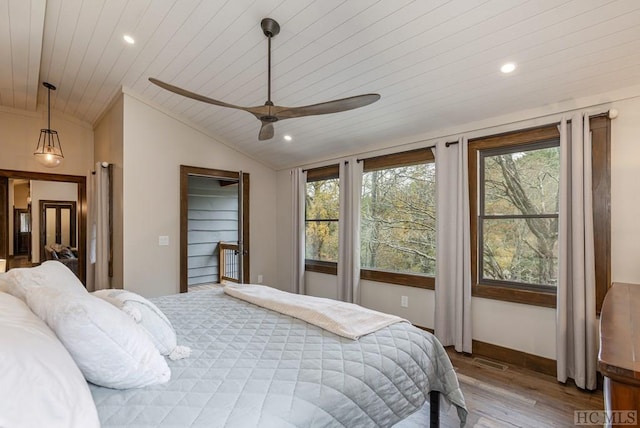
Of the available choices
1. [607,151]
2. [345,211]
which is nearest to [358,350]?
[607,151]

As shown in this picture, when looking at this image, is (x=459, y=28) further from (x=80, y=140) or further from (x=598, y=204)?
(x=80, y=140)

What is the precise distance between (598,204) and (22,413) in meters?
3.41

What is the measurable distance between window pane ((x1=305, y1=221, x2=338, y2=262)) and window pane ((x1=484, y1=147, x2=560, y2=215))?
2140 millimetres

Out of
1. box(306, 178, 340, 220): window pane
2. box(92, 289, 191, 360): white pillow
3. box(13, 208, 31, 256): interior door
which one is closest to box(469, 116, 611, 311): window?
box(306, 178, 340, 220): window pane

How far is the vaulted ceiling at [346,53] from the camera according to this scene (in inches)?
83.6

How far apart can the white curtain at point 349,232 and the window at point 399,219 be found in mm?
156

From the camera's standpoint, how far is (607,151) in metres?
2.56

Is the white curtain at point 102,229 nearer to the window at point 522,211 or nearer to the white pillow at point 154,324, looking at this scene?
the white pillow at point 154,324

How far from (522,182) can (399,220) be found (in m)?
1.38

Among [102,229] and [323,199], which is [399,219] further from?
[102,229]

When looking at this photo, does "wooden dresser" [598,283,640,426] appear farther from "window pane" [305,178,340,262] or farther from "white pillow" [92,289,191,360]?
"window pane" [305,178,340,262]

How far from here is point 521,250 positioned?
3090 millimetres

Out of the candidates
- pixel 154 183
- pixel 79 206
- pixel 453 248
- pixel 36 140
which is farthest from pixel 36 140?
pixel 453 248

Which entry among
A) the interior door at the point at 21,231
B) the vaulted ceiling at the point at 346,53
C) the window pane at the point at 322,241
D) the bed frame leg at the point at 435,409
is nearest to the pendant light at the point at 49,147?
the vaulted ceiling at the point at 346,53
